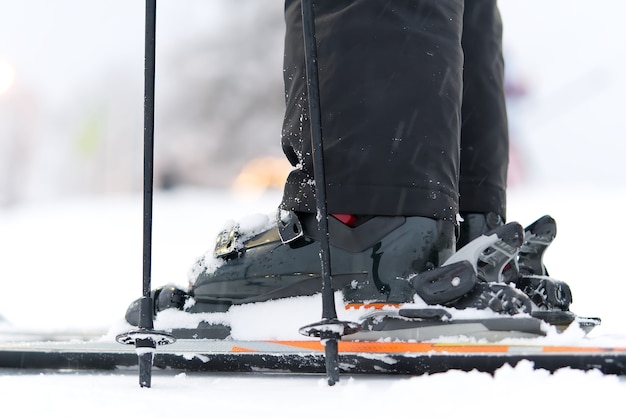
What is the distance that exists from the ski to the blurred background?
707cm

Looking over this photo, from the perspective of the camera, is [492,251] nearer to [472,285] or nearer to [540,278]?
[472,285]

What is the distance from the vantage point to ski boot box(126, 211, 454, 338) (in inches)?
36.4

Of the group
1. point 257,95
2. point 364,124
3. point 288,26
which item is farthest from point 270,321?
point 257,95

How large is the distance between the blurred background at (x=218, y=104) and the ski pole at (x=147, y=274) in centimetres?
719

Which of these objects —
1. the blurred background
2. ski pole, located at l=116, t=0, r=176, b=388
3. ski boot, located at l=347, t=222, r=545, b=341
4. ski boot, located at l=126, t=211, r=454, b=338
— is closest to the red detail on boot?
ski boot, located at l=126, t=211, r=454, b=338

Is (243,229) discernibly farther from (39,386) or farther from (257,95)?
(257,95)

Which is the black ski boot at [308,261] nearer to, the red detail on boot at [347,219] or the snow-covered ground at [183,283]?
the red detail on boot at [347,219]

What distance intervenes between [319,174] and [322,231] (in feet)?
0.21

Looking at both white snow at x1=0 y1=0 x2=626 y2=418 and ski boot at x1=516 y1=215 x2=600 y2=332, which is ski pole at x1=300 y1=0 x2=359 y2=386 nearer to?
white snow at x1=0 y1=0 x2=626 y2=418

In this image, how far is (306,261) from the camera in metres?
0.97

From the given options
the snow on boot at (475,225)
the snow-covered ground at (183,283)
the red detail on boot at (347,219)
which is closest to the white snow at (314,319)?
the snow-covered ground at (183,283)

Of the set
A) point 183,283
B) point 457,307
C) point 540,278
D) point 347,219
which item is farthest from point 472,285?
point 183,283

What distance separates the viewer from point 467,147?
1.26 m

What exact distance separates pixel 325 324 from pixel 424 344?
0.15m
